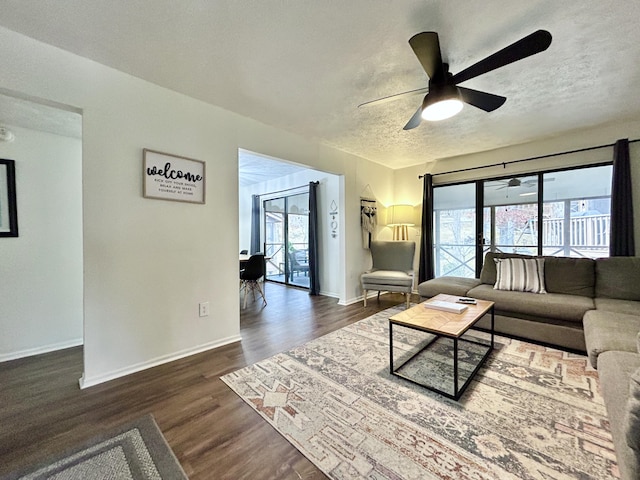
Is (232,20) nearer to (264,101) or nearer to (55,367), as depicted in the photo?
(264,101)

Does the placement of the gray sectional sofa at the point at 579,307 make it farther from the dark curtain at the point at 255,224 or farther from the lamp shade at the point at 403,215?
the dark curtain at the point at 255,224

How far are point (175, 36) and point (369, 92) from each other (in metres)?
1.55

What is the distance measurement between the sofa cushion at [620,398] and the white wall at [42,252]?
4.11 m

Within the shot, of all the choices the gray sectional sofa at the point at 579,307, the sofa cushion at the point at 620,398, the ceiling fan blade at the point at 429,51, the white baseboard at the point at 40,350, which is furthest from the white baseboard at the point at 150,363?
the ceiling fan blade at the point at 429,51

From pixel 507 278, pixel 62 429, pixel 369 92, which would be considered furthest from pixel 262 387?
pixel 507 278

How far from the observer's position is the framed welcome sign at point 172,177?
2234mm

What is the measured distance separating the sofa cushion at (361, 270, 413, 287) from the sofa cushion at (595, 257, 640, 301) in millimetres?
1984

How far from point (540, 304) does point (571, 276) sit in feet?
2.21

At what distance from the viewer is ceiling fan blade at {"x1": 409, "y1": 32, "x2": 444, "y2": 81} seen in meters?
1.41

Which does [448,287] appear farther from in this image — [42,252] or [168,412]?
[42,252]

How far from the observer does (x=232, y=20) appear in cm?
159

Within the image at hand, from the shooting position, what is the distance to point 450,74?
183 cm

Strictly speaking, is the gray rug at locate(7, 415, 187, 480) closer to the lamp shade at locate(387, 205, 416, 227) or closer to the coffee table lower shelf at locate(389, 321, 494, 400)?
the coffee table lower shelf at locate(389, 321, 494, 400)

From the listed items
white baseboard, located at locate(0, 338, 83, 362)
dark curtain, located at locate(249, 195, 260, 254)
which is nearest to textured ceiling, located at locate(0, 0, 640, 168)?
white baseboard, located at locate(0, 338, 83, 362)
